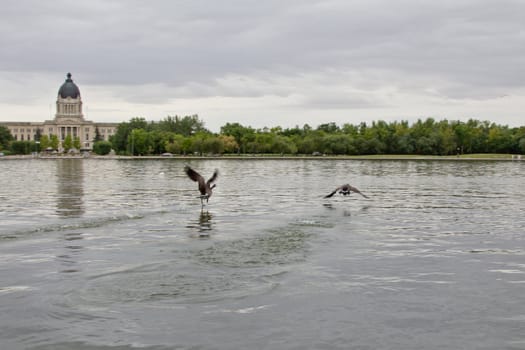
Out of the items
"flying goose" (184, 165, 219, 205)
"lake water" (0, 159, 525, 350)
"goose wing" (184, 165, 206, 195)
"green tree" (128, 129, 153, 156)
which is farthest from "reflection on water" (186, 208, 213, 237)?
"green tree" (128, 129, 153, 156)

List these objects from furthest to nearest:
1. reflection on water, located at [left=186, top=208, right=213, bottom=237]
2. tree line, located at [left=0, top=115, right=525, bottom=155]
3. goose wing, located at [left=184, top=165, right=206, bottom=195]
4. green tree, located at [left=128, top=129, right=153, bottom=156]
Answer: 1. green tree, located at [left=128, top=129, right=153, bottom=156]
2. tree line, located at [left=0, top=115, right=525, bottom=155]
3. goose wing, located at [left=184, top=165, right=206, bottom=195]
4. reflection on water, located at [left=186, top=208, right=213, bottom=237]

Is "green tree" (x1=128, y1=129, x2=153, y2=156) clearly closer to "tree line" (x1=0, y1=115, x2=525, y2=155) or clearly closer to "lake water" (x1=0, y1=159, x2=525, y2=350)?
"tree line" (x1=0, y1=115, x2=525, y2=155)

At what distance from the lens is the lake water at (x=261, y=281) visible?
972 centimetres

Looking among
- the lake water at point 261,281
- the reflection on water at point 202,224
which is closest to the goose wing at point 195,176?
the reflection on water at point 202,224

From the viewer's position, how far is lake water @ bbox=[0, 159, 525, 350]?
972cm

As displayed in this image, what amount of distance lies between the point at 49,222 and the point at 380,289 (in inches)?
548

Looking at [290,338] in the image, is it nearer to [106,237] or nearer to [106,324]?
[106,324]

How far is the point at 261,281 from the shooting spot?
42.8 feet

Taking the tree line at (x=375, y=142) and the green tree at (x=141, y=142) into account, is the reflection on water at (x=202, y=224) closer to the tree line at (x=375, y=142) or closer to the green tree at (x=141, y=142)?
the tree line at (x=375, y=142)

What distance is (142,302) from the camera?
1138 centimetres

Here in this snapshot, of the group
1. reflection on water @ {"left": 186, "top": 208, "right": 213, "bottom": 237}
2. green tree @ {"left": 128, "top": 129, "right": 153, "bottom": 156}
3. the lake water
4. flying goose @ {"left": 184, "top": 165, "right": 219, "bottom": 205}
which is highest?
green tree @ {"left": 128, "top": 129, "right": 153, "bottom": 156}

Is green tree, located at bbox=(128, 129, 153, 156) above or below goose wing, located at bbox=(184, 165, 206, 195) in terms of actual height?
above

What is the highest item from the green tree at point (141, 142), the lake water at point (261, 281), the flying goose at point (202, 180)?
the green tree at point (141, 142)

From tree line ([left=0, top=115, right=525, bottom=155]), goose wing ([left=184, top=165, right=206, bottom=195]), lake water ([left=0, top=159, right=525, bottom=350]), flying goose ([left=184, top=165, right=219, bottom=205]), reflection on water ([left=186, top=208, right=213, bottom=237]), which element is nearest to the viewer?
lake water ([left=0, top=159, right=525, bottom=350])
